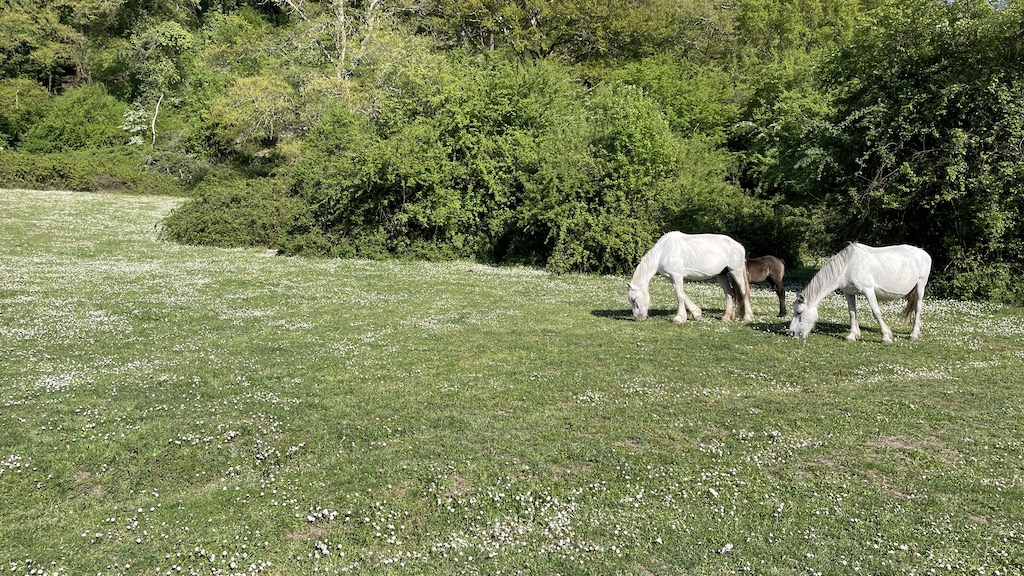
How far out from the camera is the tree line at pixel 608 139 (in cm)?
2152

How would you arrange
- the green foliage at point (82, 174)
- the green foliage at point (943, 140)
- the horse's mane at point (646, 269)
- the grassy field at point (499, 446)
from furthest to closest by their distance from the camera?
the green foliage at point (82, 174) → the green foliage at point (943, 140) → the horse's mane at point (646, 269) → the grassy field at point (499, 446)

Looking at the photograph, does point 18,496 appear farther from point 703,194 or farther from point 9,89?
point 9,89

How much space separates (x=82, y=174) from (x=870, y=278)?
6171 cm

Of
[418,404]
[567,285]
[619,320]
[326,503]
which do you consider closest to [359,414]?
[418,404]

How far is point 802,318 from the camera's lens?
14.1 meters

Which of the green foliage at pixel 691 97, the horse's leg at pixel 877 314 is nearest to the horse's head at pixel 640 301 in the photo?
the horse's leg at pixel 877 314

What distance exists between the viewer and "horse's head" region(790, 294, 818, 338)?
14.0m

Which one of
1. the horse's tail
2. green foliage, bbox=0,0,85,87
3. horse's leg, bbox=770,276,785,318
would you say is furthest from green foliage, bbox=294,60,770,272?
green foliage, bbox=0,0,85,87

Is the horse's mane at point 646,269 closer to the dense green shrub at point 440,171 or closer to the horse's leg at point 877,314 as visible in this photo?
the horse's leg at point 877,314

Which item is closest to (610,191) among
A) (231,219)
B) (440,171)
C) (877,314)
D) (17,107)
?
(440,171)

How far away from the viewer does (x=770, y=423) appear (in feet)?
29.7

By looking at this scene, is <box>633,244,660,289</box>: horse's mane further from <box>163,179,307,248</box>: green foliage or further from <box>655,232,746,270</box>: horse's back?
<box>163,179,307,248</box>: green foliage

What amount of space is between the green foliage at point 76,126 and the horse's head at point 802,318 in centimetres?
7178

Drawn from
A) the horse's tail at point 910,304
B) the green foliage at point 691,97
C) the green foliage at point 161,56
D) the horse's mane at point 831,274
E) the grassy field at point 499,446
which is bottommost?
the grassy field at point 499,446
